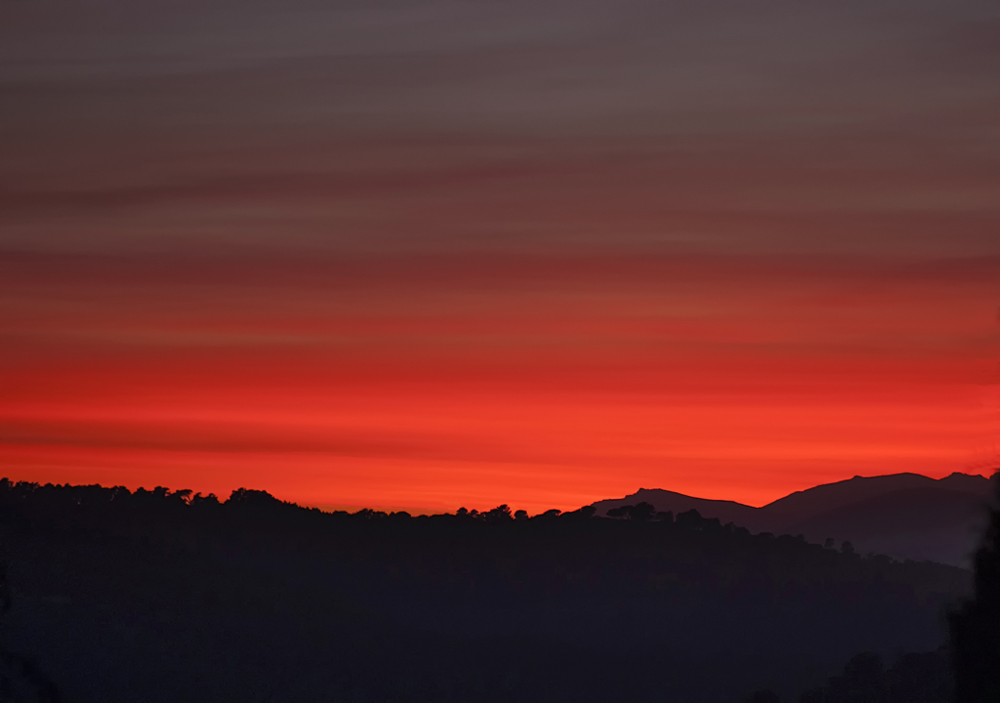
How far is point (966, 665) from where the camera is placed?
47344 millimetres

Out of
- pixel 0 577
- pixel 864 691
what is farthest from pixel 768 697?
pixel 0 577

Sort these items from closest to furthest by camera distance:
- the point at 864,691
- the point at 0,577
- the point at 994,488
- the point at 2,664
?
1. the point at 994,488
2. the point at 0,577
3. the point at 864,691
4. the point at 2,664

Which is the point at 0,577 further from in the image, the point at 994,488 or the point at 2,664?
the point at 2,664

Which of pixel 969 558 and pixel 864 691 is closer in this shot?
pixel 969 558

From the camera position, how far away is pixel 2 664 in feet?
623

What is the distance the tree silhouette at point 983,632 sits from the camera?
152ft

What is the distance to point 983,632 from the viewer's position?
4697 cm

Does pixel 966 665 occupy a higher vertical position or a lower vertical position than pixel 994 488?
lower

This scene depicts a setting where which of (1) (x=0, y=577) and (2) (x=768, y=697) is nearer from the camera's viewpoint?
(1) (x=0, y=577)

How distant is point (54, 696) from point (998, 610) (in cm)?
16724

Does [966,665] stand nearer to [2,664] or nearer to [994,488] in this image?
[994,488]

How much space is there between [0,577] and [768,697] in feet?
302

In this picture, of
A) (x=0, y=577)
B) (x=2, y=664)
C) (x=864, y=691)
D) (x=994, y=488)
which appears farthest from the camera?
(x=2, y=664)

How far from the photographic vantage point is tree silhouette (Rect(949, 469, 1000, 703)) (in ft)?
152
